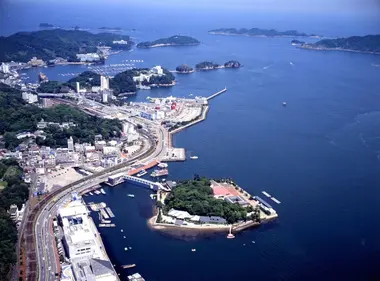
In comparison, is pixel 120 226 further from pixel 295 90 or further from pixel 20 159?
pixel 295 90

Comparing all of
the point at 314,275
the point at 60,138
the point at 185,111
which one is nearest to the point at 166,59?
the point at 185,111

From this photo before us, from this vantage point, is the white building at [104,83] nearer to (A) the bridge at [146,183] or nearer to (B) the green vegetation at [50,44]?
(B) the green vegetation at [50,44]

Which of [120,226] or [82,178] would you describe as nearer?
[120,226]

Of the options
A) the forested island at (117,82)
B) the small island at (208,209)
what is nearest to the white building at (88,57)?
the forested island at (117,82)

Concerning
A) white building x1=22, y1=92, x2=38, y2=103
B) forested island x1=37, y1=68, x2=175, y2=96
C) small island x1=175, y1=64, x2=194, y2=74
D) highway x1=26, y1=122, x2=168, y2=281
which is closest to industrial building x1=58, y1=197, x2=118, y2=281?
highway x1=26, y1=122, x2=168, y2=281

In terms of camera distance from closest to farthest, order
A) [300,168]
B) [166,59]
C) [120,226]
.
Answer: [120,226] < [300,168] < [166,59]

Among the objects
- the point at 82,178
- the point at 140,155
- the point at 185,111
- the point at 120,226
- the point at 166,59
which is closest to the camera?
the point at 120,226

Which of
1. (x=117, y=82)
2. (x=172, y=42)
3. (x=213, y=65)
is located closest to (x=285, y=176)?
(x=117, y=82)
